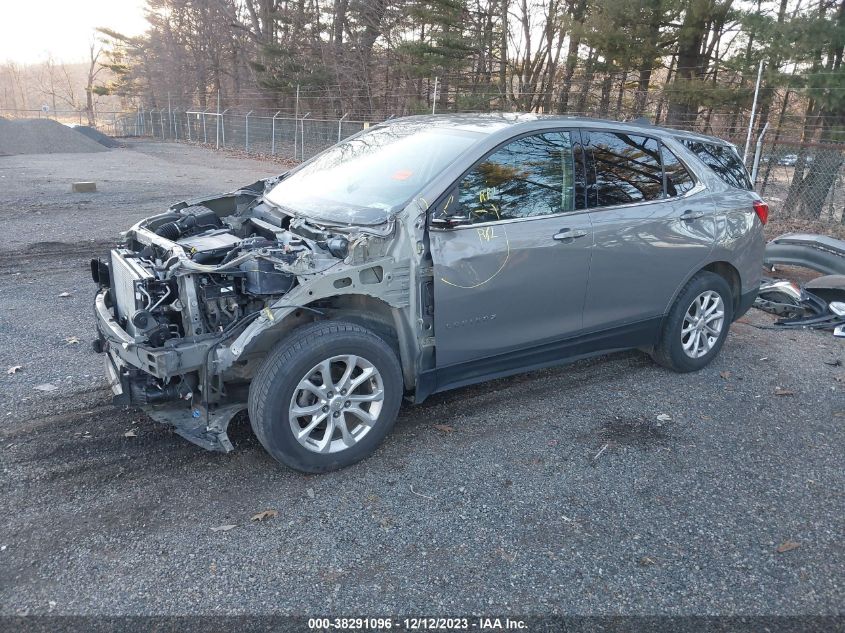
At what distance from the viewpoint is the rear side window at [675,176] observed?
4.93m

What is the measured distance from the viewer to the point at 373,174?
14.3ft

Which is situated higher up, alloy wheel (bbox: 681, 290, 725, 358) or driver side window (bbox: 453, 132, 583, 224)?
driver side window (bbox: 453, 132, 583, 224)

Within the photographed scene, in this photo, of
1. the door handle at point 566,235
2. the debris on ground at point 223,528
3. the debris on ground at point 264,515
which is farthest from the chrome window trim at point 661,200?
the debris on ground at point 223,528

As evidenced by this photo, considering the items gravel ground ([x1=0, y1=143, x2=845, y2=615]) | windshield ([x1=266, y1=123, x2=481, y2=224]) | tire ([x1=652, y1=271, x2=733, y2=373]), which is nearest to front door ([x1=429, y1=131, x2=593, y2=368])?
windshield ([x1=266, y1=123, x2=481, y2=224])

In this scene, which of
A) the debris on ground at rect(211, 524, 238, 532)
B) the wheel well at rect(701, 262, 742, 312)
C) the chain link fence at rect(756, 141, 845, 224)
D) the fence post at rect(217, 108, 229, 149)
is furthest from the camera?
the fence post at rect(217, 108, 229, 149)

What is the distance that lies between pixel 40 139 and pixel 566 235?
2953 cm

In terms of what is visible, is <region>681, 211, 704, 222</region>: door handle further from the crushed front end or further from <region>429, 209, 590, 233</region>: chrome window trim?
the crushed front end

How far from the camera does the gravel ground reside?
111 inches

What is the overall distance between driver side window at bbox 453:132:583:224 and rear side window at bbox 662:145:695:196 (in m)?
0.94

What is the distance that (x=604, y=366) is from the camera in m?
5.45

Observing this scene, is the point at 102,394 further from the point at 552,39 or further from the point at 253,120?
the point at 253,120

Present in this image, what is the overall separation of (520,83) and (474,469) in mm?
20498

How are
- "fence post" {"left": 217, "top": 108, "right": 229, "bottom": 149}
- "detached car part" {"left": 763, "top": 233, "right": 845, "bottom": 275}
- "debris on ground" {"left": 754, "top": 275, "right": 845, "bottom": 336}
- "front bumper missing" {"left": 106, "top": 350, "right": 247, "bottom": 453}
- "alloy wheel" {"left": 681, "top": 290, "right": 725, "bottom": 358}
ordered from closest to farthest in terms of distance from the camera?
"front bumper missing" {"left": 106, "top": 350, "right": 247, "bottom": 453} → "alloy wheel" {"left": 681, "top": 290, "right": 725, "bottom": 358} → "debris on ground" {"left": 754, "top": 275, "right": 845, "bottom": 336} → "detached car part" {"left": 763, "top": 233, "right": 845, "bottom": 275} → "fence post" {"left": 217, "top": 108, "right": 229, "bottom": 149}

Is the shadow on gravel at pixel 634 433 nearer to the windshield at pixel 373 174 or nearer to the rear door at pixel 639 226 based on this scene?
the rear door at pixel 639 226
